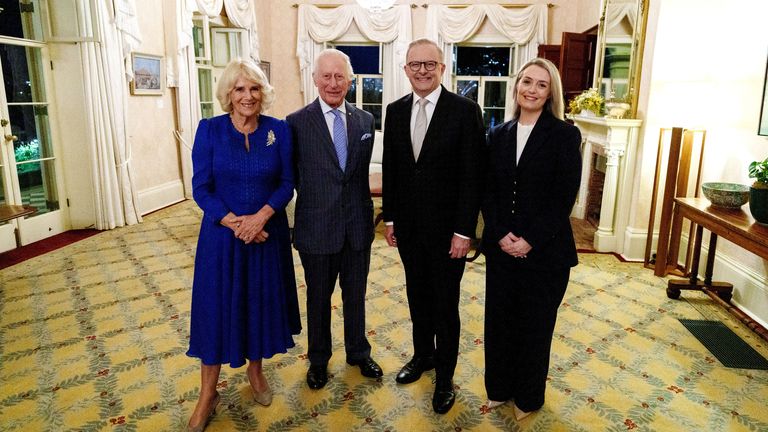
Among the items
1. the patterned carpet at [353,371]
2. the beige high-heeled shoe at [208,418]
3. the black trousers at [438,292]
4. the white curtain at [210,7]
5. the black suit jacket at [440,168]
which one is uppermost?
the white curtain at [210,7]

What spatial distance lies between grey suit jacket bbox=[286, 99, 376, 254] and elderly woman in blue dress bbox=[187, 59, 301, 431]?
92mm

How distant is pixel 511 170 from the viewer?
2.15 metres

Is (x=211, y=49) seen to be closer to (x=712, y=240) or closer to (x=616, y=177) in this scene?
(x=616, y=177)

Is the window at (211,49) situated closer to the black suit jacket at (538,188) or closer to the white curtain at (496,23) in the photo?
the white curtain at (496,23)

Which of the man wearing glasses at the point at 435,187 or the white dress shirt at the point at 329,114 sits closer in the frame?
the man wearing glasses at the point at 435,187

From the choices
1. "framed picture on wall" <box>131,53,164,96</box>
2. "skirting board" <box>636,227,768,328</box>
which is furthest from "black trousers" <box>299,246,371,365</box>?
"framed picture on wall" <box>131,53,164,96</box>

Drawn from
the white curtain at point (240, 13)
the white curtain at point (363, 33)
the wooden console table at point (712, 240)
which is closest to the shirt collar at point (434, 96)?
the wooden console table at point (712, 240)

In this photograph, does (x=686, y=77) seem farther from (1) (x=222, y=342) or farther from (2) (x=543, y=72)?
(1) (x=222, y=342)

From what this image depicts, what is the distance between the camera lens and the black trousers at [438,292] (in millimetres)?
2314

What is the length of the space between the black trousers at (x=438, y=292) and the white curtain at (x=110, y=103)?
4.65m

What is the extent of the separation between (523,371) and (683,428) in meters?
0.78

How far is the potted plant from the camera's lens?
3.12 metres

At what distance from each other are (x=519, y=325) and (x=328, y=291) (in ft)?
3.01

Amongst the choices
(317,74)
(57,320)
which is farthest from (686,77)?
(57,320)
